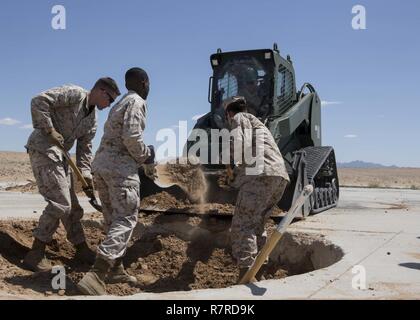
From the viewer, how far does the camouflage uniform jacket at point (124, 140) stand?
475cm

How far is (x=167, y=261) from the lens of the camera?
662cm

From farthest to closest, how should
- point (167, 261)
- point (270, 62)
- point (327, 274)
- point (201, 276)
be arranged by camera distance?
point (270, 62)
point (167, 261)
point (201, 276)
point (327, 274)

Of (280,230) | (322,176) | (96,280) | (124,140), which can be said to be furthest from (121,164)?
(322,176)

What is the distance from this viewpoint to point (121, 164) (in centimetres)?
485

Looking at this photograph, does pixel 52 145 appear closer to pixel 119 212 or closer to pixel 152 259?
→ pixel 119 212

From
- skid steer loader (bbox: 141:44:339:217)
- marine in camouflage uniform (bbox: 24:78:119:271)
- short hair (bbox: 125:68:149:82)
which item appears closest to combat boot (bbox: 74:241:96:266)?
marine in camouflage uniform (bbox: 24:78:119:271)

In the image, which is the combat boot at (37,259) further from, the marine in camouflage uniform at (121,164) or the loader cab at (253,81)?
the loader cab at (253,81)

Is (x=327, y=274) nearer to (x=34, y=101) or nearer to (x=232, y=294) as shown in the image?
(x=232, y=294)

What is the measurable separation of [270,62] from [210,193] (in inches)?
105

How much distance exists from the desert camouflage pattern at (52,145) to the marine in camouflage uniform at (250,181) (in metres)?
1.57

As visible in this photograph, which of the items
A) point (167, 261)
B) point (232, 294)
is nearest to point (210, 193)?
point (167, 261)

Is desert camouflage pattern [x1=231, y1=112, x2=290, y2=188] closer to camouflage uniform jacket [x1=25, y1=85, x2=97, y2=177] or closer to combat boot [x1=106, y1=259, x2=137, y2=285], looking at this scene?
combat boot [x1=106, y1=259, x2=137, y2=285]

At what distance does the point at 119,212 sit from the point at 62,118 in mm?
1382

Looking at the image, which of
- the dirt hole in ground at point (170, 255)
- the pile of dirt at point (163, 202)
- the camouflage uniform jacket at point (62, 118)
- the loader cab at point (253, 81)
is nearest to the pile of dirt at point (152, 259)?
the dirt hole in ground at point (170, 255)
